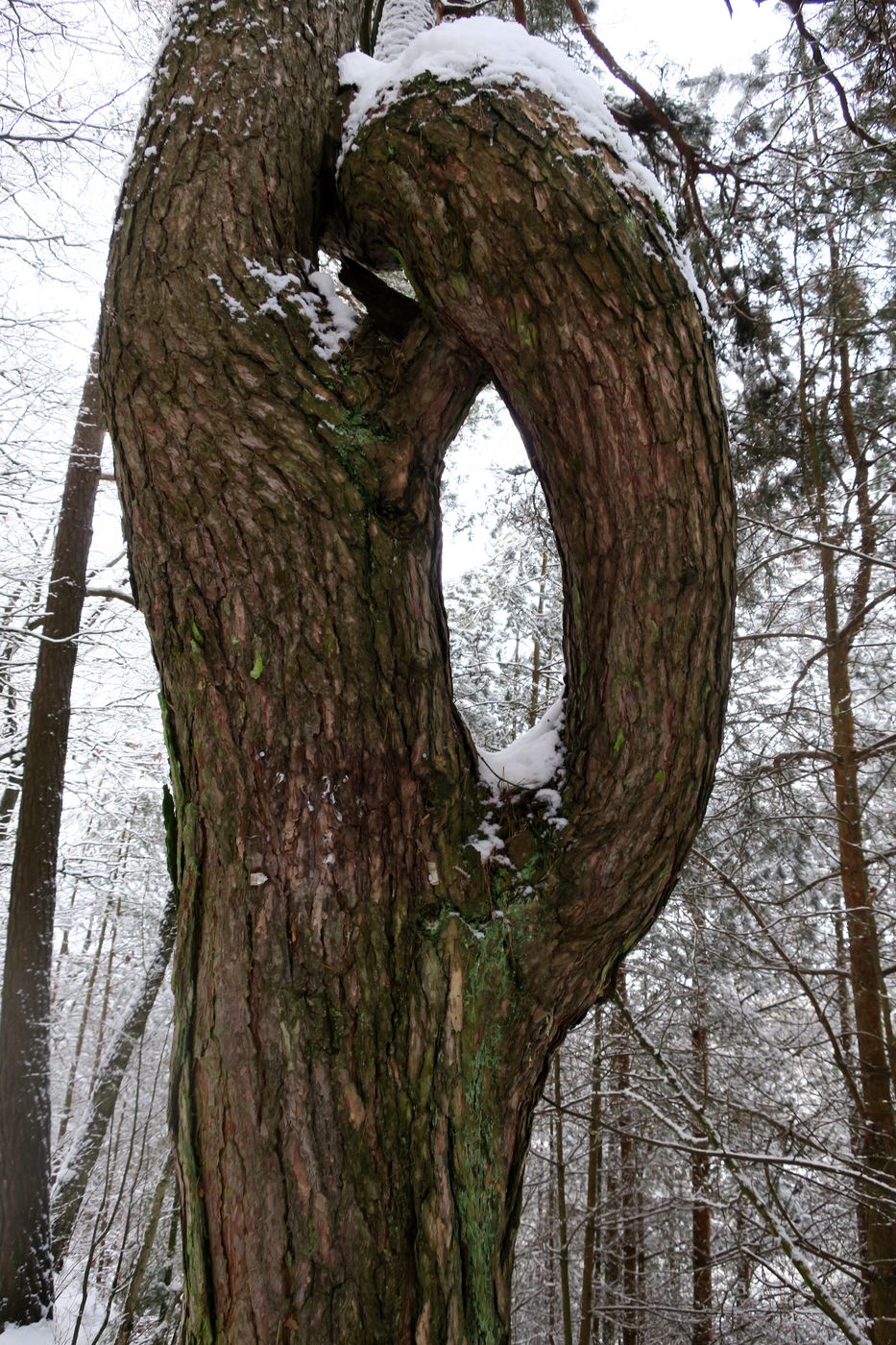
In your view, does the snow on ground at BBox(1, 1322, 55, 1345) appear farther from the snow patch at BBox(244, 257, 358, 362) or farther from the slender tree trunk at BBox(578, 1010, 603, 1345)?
the snow patch at BBox(244, 257, 358, 362)

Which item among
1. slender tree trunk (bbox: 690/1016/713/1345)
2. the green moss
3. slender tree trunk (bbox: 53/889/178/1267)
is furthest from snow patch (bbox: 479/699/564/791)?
slender tree trunk (bbox: 53/889/178/1267)

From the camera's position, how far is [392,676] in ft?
4.16

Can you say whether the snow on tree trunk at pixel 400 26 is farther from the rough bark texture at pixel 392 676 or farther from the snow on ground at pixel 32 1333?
the snow on ground at pixel 32 1333

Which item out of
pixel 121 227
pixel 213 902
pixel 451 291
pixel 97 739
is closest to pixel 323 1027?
pixel 213 902

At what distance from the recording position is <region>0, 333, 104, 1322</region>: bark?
174 inches

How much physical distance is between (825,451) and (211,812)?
4.05 metres

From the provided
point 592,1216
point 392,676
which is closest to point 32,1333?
point 592,1216

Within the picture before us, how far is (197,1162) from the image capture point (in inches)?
42.2

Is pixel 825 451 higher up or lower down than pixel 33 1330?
higher up

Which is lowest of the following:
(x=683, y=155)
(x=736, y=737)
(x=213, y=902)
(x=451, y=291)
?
(x=213, y=902)

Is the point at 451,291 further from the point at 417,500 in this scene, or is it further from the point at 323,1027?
the point at 323,1027

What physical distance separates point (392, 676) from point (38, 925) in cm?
497

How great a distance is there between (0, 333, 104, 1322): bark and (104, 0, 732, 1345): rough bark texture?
14.7 feet

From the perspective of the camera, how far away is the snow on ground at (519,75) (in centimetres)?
128
